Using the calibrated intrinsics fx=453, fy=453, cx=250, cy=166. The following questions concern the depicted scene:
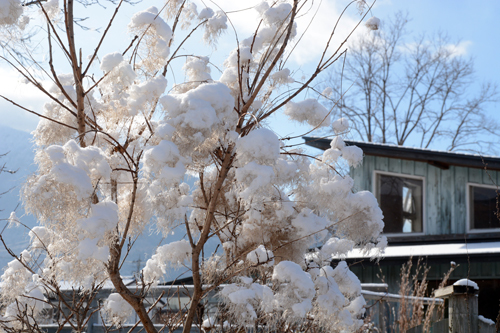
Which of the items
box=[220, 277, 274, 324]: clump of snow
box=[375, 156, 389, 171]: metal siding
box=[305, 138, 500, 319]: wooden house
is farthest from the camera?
box=[375, 156, 389, 171]: metal siding

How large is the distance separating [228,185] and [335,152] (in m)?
0.69

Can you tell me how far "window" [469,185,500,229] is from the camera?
945 centimetres

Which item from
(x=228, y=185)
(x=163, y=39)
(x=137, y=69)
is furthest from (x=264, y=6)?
(x=228, y=185)

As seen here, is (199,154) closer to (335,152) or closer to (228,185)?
(228,185)

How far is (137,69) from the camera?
265 cm

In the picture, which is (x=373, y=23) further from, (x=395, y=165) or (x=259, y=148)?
(x=395, y=165)

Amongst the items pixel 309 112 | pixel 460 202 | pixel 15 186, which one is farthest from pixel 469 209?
pixel 15 186

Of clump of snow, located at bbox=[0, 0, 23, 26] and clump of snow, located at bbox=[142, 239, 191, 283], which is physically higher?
clump of snow, located at bbox=[0, 0, 23, 26]

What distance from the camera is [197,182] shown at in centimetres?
273

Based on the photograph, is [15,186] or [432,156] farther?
[432,156]

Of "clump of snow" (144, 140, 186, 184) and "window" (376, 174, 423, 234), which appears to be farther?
"window" (376, 174, 423, 234)

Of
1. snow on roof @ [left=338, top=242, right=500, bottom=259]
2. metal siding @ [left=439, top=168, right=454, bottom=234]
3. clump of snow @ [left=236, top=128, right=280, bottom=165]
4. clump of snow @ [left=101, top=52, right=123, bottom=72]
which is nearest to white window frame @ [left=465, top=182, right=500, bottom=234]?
metal siding @ [left=439, top=168, right=454, bottom=234]

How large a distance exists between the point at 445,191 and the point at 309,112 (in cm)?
820

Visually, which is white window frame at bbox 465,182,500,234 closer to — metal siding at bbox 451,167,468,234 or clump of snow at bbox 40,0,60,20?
metal siding at bbox 451,167,468,234
